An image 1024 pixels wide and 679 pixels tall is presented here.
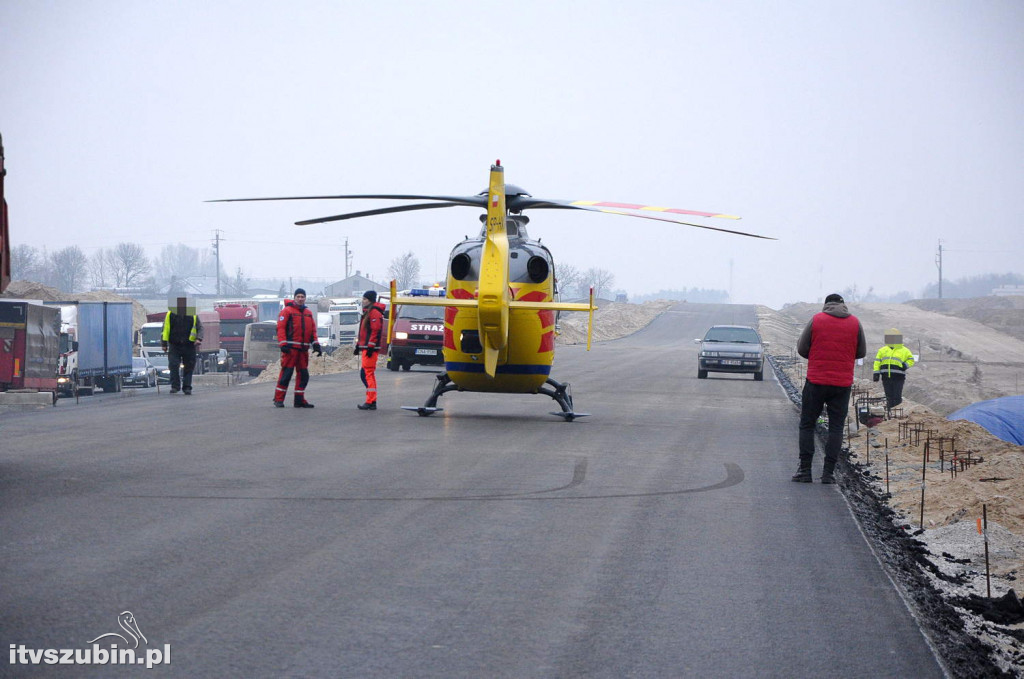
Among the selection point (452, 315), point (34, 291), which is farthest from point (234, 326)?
point (452, 315)

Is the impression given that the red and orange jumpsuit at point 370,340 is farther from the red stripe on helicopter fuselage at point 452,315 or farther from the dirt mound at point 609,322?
the dirt mound at point 609,322

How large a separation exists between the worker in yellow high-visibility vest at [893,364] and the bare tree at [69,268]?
155536 millimetres

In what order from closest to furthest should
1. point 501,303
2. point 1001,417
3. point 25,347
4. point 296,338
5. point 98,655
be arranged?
1. point 98,655
2. point 501,303
3. point 296,338
4. point 1001,417
5. point 25,347

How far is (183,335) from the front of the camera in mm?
21469

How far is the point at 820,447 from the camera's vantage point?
14.8 m

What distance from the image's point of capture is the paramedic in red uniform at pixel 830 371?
11.3 meters

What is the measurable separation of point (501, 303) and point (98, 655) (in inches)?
419

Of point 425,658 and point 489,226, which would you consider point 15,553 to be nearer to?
point 425,658

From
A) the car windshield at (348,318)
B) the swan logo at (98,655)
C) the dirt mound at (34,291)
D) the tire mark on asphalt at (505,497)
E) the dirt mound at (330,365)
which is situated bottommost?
the dirt mound at (330,365)

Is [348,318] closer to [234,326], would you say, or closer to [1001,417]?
[234,326]

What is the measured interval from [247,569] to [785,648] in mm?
3207

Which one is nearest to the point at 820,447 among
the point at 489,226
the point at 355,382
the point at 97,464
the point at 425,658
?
the point at 489,226

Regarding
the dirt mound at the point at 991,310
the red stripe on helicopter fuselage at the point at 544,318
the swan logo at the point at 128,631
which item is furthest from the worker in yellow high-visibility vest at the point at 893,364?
the dirt mound at the point at 991,310

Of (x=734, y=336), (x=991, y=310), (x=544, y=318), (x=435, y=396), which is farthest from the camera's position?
(x=991, y=310)
